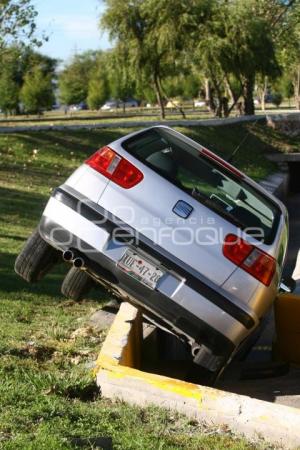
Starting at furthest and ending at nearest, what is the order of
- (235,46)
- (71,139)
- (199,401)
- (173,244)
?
(235,46), (71,139), (173,244), (199,401)

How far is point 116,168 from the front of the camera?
5871 millimetres

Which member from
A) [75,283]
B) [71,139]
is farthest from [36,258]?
[71,139]

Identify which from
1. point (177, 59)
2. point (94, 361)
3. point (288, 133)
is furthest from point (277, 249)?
point (177, 59)

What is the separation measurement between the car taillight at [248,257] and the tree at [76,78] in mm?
65385

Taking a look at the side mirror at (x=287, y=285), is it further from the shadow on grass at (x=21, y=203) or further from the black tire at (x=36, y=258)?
the shadow on grass at (x=21, y=203)

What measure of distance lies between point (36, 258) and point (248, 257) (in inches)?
72.0

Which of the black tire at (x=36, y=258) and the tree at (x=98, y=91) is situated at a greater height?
the black tire at (x=36, y=258)

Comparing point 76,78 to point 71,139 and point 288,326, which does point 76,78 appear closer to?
point 71,139

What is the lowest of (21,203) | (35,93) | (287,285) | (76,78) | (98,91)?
(98,91)

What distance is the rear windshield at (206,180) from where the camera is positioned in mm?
5828

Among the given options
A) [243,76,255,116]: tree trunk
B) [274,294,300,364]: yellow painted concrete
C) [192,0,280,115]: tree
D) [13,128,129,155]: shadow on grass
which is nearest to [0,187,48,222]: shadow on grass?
[13,128,129,155]: shadow on grass

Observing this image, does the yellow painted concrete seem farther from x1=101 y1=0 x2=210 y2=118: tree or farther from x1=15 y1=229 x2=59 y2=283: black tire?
x1=101 y1=0 x2=210 y2=118: tree

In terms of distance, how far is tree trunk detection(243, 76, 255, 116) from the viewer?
124ft

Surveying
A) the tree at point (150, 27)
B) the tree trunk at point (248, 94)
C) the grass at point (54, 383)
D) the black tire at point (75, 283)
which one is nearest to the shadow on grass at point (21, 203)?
the grass at point (54, 383)
